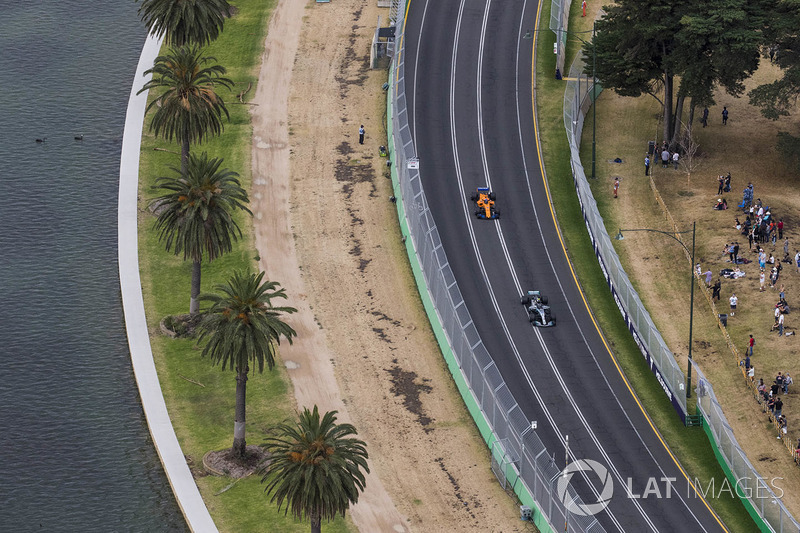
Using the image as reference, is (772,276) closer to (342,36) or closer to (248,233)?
(248,233)

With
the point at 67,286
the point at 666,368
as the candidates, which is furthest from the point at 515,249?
the point at 67,286

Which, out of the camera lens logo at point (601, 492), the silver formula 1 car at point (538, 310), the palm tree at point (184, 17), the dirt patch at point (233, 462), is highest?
the palm tree at point (184, 17)

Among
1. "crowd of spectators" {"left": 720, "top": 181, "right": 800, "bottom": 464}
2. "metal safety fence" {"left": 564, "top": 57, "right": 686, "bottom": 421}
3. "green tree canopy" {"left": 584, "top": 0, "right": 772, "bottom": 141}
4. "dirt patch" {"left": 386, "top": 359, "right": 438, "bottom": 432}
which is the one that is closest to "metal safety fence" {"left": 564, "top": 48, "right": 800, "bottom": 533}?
"metal safety fence" {"left": 564, "top": 57, "right": 686, "bottom": 421}

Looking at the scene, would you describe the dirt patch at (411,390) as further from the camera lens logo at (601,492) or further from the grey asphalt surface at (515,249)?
the camera lens logo at (601,492)

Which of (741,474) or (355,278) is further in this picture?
(355,278)

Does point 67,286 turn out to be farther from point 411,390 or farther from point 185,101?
point 411,390

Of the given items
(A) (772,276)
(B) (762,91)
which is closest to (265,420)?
(A) (772,276)

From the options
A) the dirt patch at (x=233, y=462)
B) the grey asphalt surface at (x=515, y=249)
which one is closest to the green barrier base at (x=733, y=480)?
the grey asphalt surface at (x=515, y=249)
